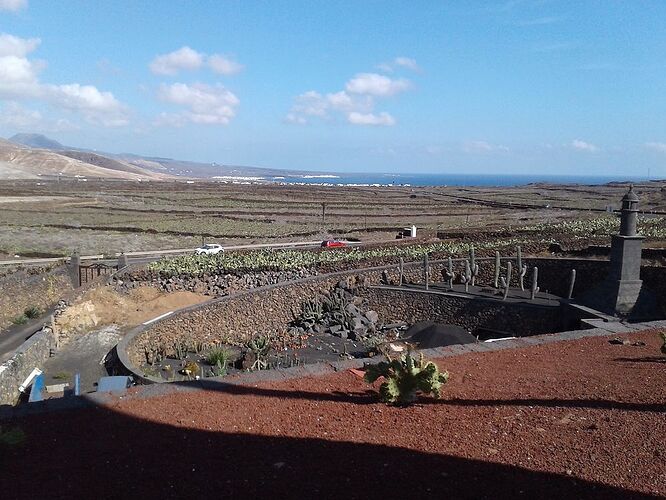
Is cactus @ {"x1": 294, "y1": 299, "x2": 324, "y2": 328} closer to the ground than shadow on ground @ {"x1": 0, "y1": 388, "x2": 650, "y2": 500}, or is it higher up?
closer to the ground

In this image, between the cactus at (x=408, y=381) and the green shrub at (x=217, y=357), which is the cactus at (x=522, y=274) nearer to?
the green shrub at (x=217, y=357)

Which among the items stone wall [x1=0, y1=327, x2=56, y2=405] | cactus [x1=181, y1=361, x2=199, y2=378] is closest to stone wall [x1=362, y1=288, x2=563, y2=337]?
cactus [x1=181, y1=361, x2=199, y2=378]

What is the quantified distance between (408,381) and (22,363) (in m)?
11.0

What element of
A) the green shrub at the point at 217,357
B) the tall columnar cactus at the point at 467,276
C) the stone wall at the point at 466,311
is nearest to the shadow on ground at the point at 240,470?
the green shrub at the point at 217,357

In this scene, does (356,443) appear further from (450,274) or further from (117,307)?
(450,274)

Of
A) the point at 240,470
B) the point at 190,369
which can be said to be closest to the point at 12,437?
the point at 240,470

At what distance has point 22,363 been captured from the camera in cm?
1430

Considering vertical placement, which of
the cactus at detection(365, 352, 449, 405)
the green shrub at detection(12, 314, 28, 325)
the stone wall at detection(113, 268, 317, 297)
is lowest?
the green shrub at detection(12, 314, 28, 325)

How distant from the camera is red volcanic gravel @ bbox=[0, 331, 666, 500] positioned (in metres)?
5.36

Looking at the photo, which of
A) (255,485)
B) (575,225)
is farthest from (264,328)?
(575,225)

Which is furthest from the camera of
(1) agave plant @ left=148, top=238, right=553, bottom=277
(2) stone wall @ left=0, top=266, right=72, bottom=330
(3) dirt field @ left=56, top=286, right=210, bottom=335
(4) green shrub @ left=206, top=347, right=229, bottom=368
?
(1) agave plant @ left=148, top=238, right=553, bottom=277

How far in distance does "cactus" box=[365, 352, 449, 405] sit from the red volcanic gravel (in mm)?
176

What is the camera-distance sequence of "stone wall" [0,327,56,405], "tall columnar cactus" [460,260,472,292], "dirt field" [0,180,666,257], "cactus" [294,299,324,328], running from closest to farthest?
"stone wall" [0,327,56,405] < "cactus" [294,299,324,328] < "tall columnar cactus" [460,260,472,292] < "dirt field" [0,180,666,257]

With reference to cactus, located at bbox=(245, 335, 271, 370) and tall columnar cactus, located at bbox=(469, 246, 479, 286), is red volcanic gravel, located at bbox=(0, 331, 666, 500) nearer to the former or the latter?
cactus, located at bbox=(245, 335, 271, 370)
